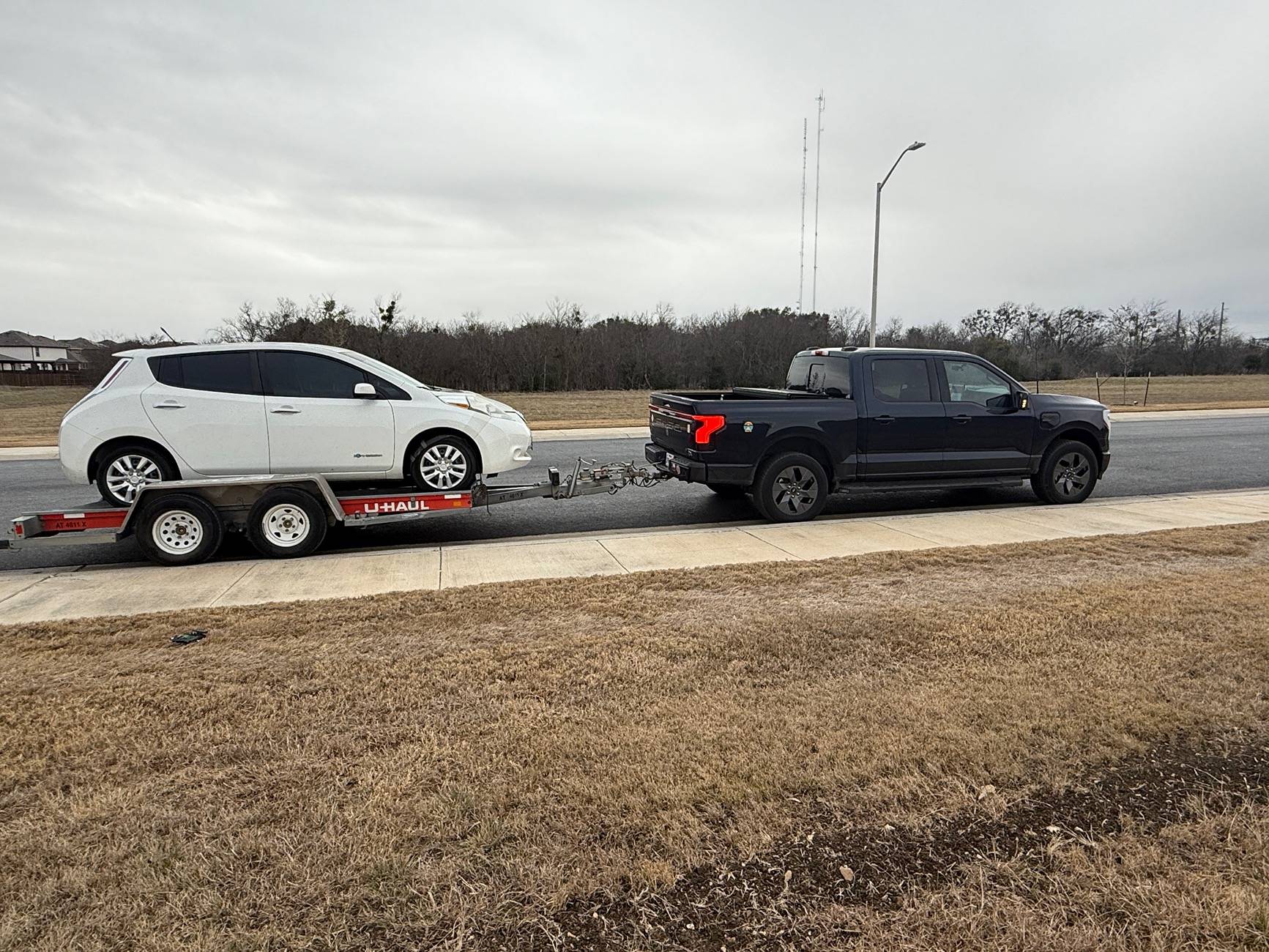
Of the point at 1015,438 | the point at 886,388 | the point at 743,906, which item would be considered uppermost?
the point at 886,388

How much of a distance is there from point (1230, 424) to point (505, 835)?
25.5 meters

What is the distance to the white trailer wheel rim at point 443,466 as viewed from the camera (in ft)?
25.5

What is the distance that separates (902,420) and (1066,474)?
2.57m

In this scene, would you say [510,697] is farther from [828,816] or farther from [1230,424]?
[1230,424]

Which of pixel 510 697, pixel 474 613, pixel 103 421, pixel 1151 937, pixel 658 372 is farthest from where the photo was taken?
pixel 658 372

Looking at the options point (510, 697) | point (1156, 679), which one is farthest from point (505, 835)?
point (1156, 679)

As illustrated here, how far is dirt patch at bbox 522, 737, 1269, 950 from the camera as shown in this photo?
2359 millimetres

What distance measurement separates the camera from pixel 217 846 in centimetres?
271

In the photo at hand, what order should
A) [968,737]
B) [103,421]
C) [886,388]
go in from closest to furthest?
1. [968,737]
2. [103,421]
3. [886,388]

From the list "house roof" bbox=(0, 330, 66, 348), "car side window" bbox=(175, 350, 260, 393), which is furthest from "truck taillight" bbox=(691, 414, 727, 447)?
"house roof" bbox=(0, 330, 66, 348)

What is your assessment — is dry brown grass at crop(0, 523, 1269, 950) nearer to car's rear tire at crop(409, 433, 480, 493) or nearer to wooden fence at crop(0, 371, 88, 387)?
car's rear tire at crop(409, 433, 480, 493)

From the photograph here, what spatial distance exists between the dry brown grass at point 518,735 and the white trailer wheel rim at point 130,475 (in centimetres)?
223

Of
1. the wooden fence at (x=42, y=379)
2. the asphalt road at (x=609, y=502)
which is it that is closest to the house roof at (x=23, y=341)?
the wooden fence at (x=42, y=379)

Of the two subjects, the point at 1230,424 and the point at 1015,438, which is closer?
the point at 1015,438
